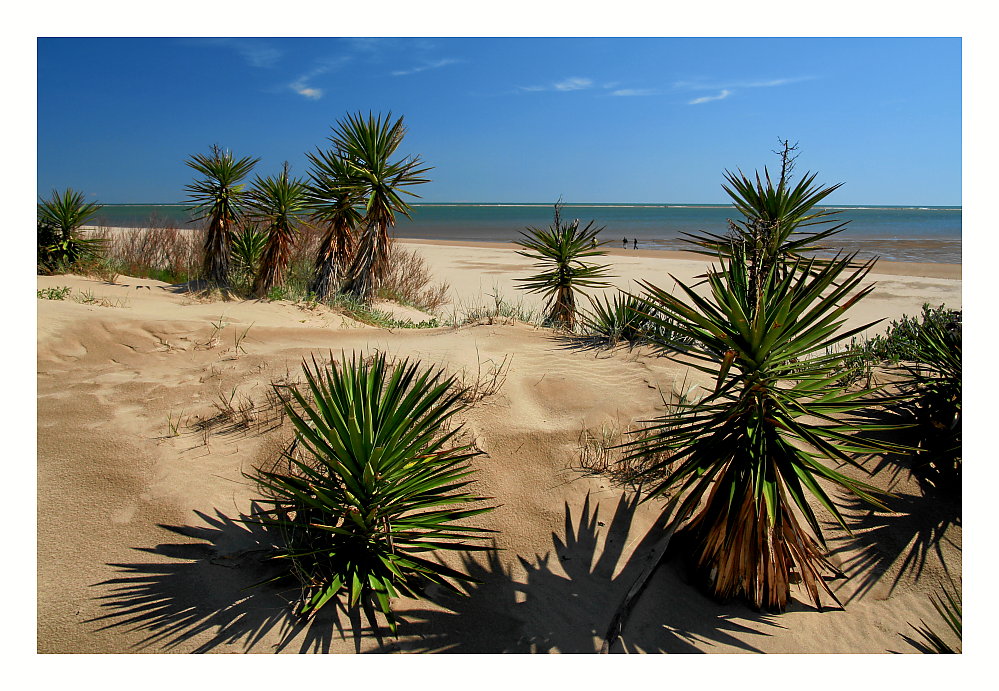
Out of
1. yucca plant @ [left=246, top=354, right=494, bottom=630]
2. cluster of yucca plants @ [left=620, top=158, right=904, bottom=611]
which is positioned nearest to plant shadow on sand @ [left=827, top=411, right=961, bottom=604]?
cluster of yucca plants @ [left=620, top=158, right=904, bottom=611]

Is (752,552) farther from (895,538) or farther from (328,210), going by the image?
(328,210)

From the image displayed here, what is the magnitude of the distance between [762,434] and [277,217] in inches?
358

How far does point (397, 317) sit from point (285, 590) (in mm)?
7460

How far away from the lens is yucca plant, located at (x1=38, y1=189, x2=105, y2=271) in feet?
34.8

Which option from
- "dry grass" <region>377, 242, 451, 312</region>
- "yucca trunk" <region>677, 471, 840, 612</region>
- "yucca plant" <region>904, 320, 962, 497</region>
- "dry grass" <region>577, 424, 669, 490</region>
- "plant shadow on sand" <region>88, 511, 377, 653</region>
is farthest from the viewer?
"dry grass" <region>377, 242, 451, 312</region>

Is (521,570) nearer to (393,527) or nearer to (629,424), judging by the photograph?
(393,527)

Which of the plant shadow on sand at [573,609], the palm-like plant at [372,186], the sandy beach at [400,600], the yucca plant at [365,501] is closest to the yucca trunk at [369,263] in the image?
the palm-like plant at [372,186]

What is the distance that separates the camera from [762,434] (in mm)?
2781

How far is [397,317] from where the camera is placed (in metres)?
10.1

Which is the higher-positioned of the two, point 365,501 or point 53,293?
point 53,293

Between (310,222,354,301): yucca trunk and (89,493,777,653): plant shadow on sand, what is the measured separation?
728 centimetres

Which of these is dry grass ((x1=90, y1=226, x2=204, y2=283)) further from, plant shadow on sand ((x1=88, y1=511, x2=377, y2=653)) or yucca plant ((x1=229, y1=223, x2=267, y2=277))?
plant shadow on sand ((x1=88, y1=511, x2=377, y2=653))

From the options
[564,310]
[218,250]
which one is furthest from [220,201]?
[564,310]

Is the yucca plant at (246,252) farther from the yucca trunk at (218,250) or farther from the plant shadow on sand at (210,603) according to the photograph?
the plant shadow on sand at (210,603)
